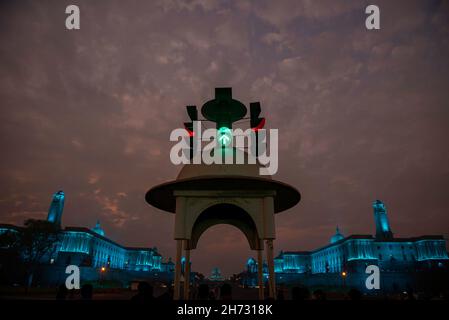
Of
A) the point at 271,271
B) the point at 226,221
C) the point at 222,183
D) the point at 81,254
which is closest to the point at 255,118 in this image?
the point at 222,183

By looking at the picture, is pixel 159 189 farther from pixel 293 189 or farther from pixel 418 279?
pixel 418 279

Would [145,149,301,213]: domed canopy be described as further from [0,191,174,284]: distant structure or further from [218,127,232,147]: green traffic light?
[0,191,174,284]: distant structure

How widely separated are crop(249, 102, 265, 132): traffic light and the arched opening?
19.4 ft

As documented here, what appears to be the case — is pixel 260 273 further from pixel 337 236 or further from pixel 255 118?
pixel 337 236

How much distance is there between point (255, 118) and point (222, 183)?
19.5ft

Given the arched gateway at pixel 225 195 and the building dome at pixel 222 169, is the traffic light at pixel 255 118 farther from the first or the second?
the arched gateway at pixel 225 195

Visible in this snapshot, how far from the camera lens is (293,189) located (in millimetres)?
14742

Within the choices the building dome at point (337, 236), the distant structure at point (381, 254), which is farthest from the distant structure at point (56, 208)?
the building dome at point (337, 236)

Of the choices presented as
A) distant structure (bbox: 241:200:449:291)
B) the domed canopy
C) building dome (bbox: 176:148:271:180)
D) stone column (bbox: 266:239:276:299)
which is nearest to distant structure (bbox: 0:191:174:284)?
distant structure (bbox: 241:200:449:291)

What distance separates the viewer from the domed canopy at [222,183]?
13703 millimetres

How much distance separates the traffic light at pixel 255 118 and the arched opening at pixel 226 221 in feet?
19.4
